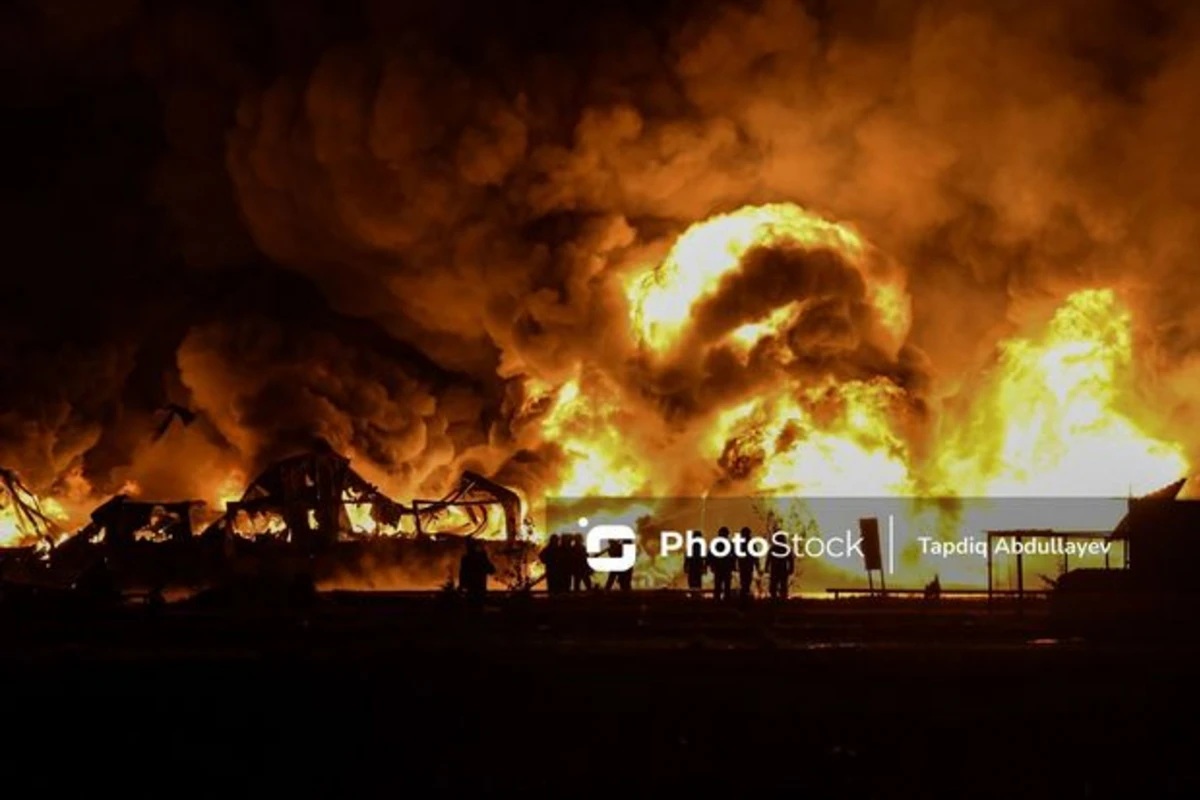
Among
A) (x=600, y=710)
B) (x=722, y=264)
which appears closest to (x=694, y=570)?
(x=722, y=264)

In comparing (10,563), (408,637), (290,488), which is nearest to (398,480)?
(290,488)

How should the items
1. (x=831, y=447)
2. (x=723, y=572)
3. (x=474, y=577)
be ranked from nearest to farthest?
(x=474, y=577), (x=723, y=572), (x=831, y=447)

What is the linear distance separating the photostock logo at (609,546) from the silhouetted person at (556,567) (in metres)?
1.89

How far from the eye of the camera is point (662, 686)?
20234 millimetres

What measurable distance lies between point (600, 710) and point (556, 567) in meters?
12.3

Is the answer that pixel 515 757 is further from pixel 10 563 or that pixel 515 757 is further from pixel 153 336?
pixel 153 336

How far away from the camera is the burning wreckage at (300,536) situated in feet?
125

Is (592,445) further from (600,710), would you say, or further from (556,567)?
(600,710)

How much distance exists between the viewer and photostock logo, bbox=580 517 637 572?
3444 cm

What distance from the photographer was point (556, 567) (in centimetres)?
3144

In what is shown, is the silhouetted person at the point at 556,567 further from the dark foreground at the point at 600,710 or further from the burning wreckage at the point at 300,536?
the dark foreground at the point at 600,710

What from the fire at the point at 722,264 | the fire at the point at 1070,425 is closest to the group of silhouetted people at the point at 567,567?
the fire at the point at 722,264

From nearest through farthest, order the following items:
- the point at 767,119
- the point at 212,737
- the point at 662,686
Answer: the point at 212,737 → the point at 662,686 → the point at 767,119

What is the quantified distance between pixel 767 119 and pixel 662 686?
917 inches
